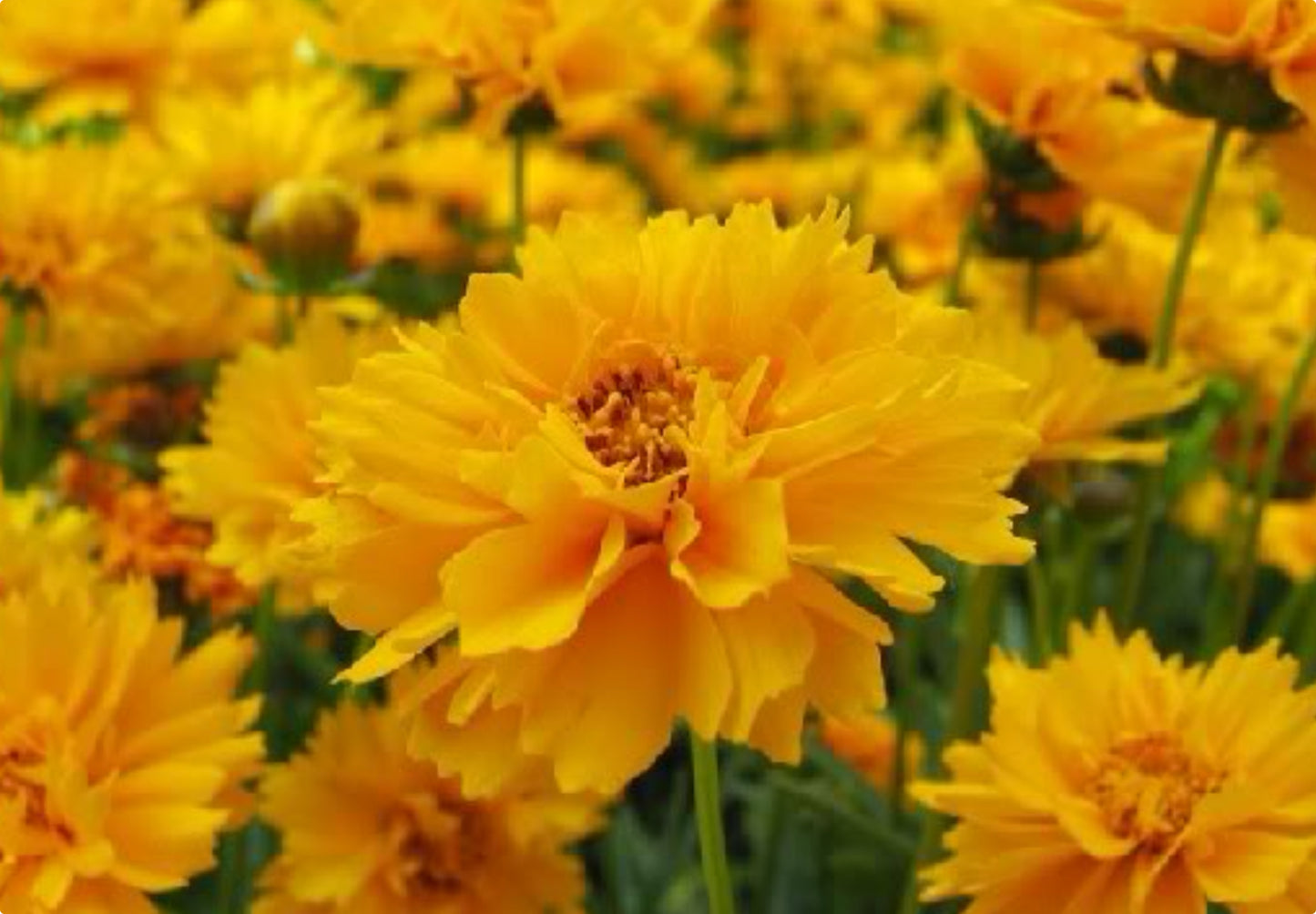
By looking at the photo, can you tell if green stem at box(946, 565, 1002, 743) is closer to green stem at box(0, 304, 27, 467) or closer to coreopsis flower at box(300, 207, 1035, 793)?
coreopsis flower at box(300, 207, 1035, 793)

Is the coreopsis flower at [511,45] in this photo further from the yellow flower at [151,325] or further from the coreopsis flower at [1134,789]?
the coreopsis flower at [1134,789]

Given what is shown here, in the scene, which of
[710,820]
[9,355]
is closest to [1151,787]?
[710,820]

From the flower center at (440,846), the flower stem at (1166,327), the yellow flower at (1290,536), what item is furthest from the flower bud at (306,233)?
the yellow flower at (1290,536)

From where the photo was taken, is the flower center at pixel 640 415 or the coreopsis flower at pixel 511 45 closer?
the flower center at pixel 640 415

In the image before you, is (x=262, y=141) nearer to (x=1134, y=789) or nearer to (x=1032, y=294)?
(x=1032, y=294)

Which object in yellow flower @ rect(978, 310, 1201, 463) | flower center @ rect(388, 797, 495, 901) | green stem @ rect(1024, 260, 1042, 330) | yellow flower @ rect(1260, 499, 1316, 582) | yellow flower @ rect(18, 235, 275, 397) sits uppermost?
yellow flower @ rect(978, 310, 1201, 463)

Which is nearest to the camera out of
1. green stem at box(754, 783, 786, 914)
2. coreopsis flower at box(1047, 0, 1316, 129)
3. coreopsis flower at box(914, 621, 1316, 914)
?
coreopsis flower at box(914, 621, 1316, 914)

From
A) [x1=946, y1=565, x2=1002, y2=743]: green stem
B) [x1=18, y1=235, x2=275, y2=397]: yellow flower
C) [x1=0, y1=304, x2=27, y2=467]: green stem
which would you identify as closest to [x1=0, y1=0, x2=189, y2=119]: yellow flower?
[x1=18, y1=235, x2=275, y2=397]: yellow flower
